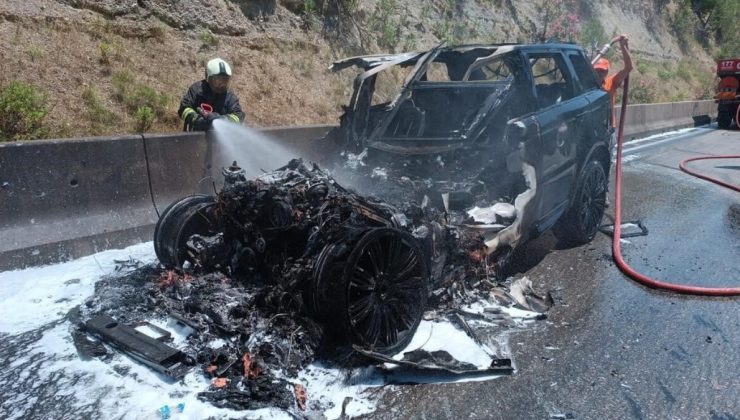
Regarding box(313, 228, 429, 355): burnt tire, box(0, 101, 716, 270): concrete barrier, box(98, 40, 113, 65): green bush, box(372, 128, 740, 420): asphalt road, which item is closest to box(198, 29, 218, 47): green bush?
box(98, 40, 113, 65): green bush

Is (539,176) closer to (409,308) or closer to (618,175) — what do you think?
(409,308)

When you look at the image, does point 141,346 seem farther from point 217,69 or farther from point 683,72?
point 683,72

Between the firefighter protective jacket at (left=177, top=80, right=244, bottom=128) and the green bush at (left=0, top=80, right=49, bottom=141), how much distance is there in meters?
1.54

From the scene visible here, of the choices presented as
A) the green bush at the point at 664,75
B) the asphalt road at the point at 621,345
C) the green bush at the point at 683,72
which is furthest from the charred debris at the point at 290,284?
the green bush at the point at 683,72

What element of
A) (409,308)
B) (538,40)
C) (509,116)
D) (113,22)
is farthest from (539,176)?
(538,40)

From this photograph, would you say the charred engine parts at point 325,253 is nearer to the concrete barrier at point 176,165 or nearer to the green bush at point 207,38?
the concrete barrier at point 176,165

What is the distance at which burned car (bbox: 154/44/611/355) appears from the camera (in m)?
3.73

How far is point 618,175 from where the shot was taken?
7543mm

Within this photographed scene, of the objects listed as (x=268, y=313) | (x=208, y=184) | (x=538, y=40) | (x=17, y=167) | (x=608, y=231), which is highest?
(x=538, y=40)

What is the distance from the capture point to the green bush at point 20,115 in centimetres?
621

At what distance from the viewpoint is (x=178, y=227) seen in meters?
4.73

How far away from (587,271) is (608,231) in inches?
61.2

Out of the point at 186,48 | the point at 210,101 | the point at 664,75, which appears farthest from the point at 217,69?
the point at 664,75

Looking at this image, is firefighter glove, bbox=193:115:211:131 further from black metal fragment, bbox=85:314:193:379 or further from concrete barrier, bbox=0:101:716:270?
black metal fragment, bbox=85:314:193:379
